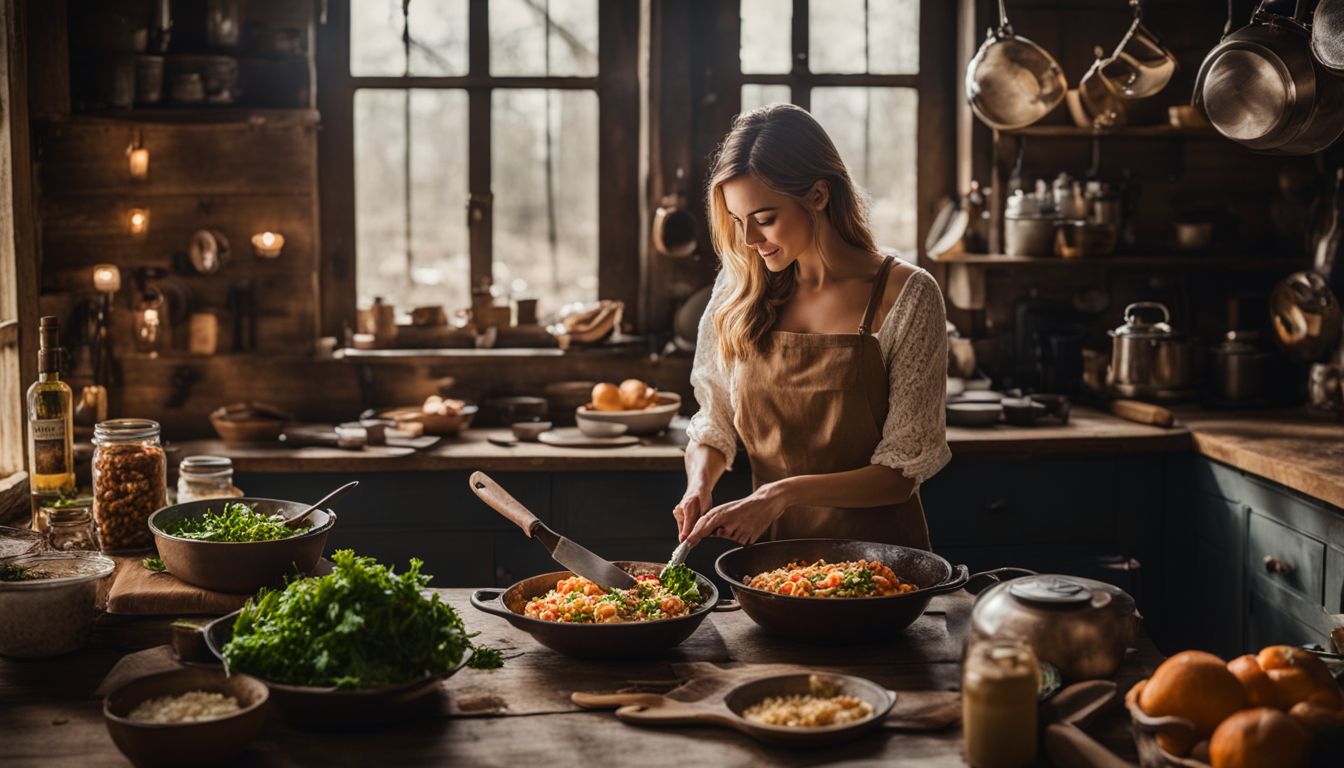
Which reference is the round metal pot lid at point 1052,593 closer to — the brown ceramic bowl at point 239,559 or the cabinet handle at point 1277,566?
the brown ceramic bowl at point 239,559

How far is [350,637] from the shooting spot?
1.79 meters

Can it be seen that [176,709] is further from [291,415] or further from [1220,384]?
[1220,384]

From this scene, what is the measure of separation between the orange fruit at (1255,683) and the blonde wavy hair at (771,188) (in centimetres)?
151

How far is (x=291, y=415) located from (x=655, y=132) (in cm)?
169

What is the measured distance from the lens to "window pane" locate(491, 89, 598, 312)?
488 centimetres

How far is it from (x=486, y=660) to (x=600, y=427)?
2.19 metres

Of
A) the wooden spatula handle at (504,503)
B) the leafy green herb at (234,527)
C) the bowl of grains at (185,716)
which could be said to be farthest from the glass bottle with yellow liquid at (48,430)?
the bowl of grains at (185,716)

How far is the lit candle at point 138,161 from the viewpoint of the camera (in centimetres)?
439

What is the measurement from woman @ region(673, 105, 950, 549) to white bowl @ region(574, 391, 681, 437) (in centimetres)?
107

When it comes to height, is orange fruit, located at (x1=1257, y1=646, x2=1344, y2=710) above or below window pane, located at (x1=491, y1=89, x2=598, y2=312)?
below

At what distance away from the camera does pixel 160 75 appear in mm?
4410

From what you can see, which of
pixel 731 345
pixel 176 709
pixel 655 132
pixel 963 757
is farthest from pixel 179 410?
pixel 963 757

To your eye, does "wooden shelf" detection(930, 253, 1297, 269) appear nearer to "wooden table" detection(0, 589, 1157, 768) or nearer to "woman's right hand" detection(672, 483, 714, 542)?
"woman's right hand" detection(672, 483, 714, 542)

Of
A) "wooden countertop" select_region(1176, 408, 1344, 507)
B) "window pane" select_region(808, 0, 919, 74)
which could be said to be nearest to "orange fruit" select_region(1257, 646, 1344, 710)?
"wooden countertop" select_region(1176, 408, 1344, 507)
